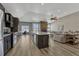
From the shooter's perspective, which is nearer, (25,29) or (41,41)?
(41,41)

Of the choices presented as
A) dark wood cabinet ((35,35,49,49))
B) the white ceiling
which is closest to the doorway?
the white ceiling

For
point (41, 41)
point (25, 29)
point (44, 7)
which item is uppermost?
point (44, 7)

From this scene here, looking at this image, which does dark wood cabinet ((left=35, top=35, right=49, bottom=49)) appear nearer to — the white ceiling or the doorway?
the white ceiling

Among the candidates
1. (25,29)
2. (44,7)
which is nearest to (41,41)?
(44,7)

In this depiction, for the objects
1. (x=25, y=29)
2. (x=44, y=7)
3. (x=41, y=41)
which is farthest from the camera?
(x=25, y=29)

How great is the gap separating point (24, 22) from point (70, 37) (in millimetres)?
14107

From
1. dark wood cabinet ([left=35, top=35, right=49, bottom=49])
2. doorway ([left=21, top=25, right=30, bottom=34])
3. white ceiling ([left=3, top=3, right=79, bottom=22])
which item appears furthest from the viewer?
doorway ([left=21, top=25, right=30, bottom=34])

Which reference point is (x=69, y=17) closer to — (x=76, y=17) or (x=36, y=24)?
(x=76, y=17)

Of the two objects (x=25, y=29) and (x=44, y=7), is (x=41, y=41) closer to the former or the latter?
(x=44, y=7)

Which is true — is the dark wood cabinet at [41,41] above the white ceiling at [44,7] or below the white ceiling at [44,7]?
below

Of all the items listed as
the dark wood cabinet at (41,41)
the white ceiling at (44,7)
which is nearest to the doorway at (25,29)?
the white ceiling at (44,7)

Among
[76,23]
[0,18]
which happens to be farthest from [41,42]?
[76,23]

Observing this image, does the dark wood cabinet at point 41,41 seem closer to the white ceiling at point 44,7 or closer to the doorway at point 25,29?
the white ceiling at point 44,7

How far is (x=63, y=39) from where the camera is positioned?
7.60 meters
